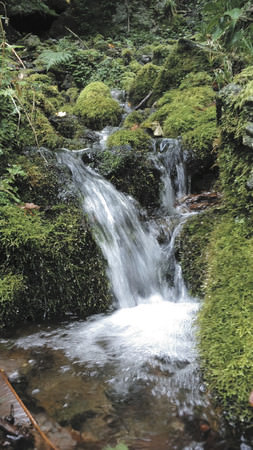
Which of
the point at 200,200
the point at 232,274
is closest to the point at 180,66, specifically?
the point at 200,200

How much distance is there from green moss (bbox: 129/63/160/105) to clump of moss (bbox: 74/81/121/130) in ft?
3.32

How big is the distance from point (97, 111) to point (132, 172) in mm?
2805

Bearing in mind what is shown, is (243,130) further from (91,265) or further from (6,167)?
(6,167)

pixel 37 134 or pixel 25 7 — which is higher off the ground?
pixel 25 7

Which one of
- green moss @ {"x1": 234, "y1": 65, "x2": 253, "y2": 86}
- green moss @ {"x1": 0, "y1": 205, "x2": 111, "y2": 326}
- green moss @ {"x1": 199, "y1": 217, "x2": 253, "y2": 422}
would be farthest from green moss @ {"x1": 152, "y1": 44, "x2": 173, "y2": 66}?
green moss @ {"x1": 199, "y1": 217, "x2": 253, "y2": 422}

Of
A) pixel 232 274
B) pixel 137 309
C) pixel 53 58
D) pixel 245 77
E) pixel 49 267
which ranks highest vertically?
pixel 53 58

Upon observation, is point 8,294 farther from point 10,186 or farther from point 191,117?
point 191,117

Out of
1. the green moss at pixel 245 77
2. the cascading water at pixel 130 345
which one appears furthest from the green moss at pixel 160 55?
the green moss at pixel 245 77

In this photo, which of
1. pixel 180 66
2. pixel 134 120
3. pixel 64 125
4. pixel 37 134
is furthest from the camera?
pixel 180 66

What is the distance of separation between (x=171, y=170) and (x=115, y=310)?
2.51 m

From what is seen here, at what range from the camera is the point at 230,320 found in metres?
2.22

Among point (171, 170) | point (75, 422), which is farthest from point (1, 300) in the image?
point (171, 170)

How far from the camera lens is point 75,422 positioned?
179 centimetres

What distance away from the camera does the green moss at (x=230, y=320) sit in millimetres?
1847
